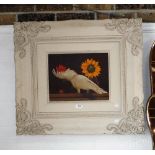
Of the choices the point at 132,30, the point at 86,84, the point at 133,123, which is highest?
the point at 132,30

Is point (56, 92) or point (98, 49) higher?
point (98, 49)

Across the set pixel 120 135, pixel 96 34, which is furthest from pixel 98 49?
pixel 120 135

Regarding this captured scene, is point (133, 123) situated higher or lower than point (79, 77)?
lower

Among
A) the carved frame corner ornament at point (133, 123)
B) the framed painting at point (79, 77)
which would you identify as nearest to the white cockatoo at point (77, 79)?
the framed painting at point (79, 77)


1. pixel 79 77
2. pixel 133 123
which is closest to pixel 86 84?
pixel 79 77

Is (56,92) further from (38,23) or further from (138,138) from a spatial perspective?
(138,138)

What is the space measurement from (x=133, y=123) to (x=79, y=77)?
430mm

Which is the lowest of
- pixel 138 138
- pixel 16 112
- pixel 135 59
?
pixel 138 138

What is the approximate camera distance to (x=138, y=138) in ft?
7.75

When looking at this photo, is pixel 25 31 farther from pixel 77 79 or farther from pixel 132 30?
pixel 132 30

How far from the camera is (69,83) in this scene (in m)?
2.36

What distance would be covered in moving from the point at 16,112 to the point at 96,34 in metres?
0.69

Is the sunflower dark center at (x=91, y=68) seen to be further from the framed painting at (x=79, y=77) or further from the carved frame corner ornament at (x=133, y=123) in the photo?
the carved frame corner ornament at (x=133, y=123)

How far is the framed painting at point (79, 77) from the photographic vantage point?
2316mm
